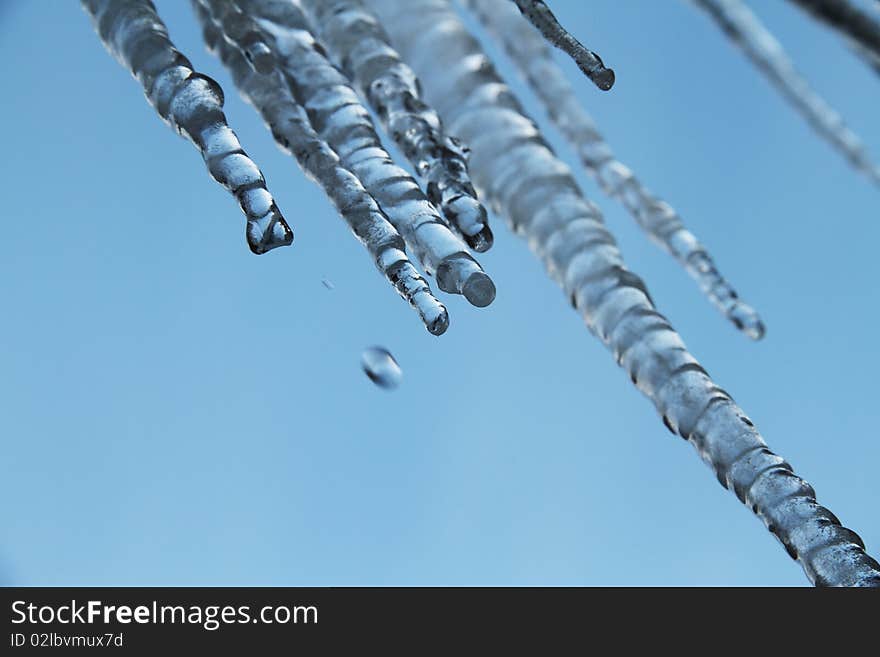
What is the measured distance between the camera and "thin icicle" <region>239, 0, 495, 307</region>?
4.84ft

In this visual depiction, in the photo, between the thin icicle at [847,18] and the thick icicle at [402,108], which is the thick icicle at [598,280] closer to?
→ the thick icicle at [402,108]

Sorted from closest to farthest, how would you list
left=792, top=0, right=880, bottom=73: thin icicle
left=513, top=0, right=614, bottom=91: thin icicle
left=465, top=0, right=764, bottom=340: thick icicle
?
left=792, top=0, right=880, bottom=73: thin icicle
left=513, top=0, right=614, bottom=91: thin icicle
left=465, top=0, right=764, bottom=340: thick icicle

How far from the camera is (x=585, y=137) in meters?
2.75

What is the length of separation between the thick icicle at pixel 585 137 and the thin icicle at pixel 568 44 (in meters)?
1.04

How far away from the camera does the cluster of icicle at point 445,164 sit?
4.89 ft

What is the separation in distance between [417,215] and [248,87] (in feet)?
1.64

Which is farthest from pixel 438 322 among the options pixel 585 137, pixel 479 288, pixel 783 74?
pixel 585 137

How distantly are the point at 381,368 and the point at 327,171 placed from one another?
1.45 ft

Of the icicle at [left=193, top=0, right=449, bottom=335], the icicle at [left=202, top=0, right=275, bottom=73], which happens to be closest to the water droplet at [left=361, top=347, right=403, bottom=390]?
the icicle at [left=193, top=0, right=449, bottom=335]

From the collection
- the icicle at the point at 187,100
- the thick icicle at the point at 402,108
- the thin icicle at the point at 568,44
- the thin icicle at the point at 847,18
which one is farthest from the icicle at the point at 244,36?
the thin icicle at the point at 847,18

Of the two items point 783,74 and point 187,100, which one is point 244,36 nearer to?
point 187,100

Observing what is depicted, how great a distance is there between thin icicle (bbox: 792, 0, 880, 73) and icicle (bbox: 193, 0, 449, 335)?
26.1 inches

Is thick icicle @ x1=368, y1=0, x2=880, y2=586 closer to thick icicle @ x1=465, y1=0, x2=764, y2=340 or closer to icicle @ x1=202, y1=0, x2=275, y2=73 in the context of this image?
thick icicle @ x1=465, y1=0, x2=764, y2=340
